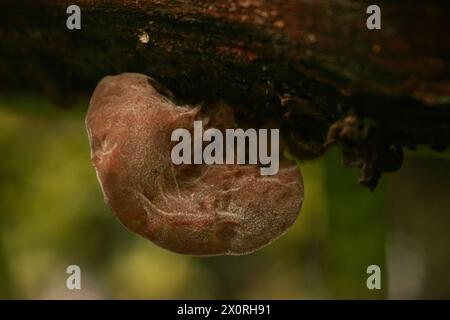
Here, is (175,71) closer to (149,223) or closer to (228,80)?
(228,80)

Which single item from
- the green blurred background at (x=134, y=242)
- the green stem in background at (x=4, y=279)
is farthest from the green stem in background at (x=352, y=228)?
the green stem in background at (x=4, y=279)

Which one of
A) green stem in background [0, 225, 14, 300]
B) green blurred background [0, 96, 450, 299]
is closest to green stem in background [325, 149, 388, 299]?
green blurred background [0, 96, 450, 299]

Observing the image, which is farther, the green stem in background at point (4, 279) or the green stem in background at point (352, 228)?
the green stem in background at point (4, 279)

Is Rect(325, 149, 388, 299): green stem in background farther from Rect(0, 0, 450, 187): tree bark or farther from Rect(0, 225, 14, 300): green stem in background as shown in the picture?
Rect(0, 225, 14, 300): green stem in background

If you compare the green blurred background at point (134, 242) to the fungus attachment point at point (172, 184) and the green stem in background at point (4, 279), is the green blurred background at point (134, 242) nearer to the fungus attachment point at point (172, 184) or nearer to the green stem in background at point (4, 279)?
the green stem in background at point (4, 279)

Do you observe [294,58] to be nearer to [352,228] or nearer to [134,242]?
[352,228]

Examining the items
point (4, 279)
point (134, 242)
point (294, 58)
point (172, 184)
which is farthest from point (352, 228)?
point (134, 242)
